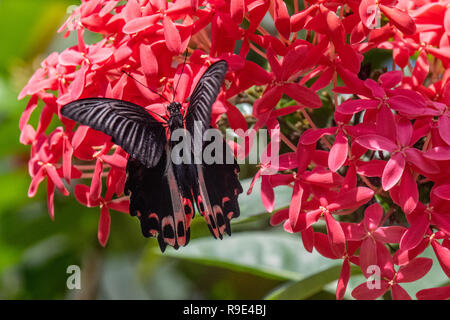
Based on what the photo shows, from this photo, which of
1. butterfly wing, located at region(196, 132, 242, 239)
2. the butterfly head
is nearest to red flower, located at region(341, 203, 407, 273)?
butterfly wing, located at region(196, 132, 242, 239)

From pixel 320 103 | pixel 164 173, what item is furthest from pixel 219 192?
pixel 320 103

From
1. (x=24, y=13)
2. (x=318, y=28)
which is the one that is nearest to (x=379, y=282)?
(x=318, y=28)

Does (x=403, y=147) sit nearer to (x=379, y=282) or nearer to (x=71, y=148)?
(x=379, y=282)
